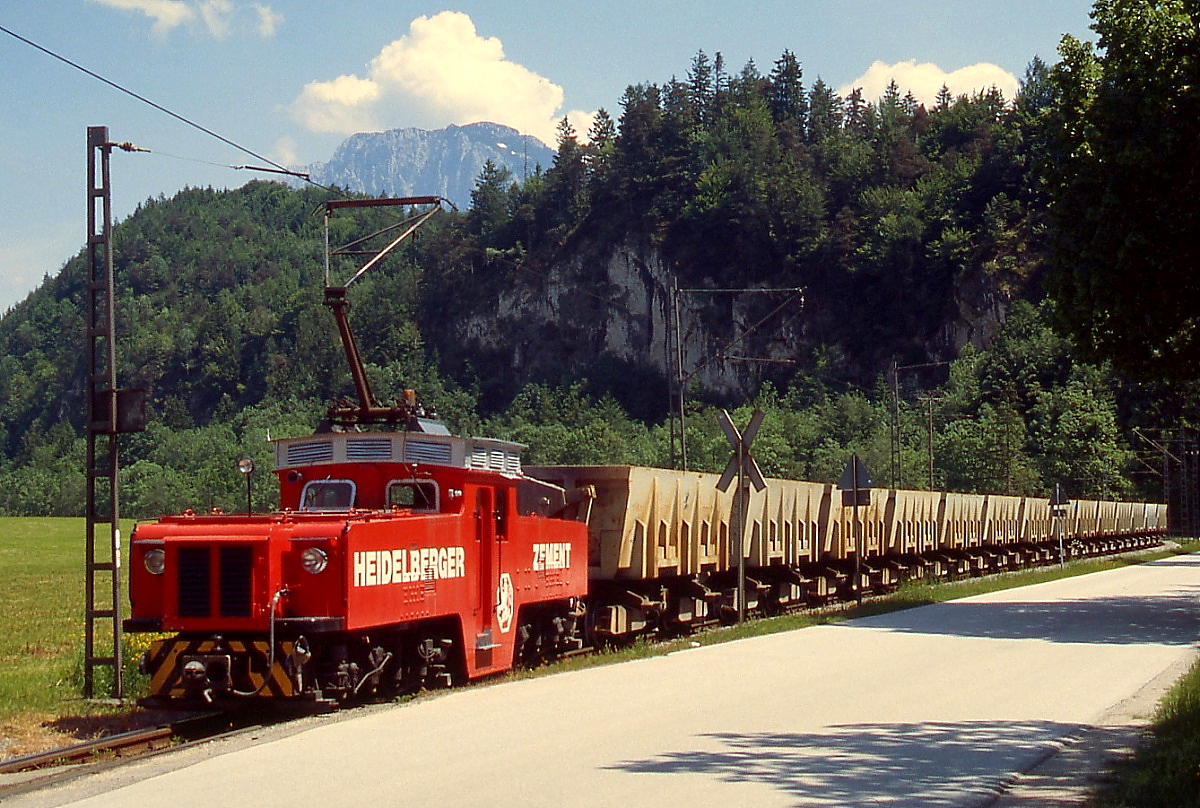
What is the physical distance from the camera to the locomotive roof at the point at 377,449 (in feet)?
47.7

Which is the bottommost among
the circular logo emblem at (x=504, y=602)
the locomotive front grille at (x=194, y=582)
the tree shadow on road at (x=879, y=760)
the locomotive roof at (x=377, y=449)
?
the tree shadow on road at (x=879, y=760)

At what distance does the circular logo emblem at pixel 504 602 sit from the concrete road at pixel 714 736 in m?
0.87

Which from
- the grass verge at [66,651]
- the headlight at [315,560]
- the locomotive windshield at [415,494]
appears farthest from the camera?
the locomotive windshield at [415,494]

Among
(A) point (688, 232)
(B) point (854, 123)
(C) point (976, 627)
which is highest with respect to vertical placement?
(B) point (854, 123)

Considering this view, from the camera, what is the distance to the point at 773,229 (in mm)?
155875

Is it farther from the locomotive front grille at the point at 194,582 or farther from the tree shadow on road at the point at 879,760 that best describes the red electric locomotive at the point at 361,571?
the tree shadow on road at the point at 879,760

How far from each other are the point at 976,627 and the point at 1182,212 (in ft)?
25.6

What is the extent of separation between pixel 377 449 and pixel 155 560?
2.60 m

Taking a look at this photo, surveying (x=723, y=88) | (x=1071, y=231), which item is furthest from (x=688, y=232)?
(x=1071, y=231)

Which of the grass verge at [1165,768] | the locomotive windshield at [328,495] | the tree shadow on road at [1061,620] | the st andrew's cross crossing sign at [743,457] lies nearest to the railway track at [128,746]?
the locomotive windshield at [328,495]

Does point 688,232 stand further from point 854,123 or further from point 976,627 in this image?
point 976,627

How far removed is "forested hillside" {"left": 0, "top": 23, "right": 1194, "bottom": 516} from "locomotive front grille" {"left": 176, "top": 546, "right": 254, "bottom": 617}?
9527 cm

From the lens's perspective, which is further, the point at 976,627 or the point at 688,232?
the point at 688,232

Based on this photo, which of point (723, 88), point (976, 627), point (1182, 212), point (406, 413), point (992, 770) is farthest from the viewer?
point (723, 88)
